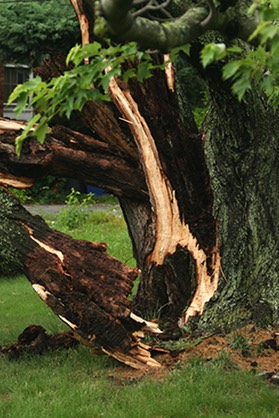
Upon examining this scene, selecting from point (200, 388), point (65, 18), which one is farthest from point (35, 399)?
point (65, 18)

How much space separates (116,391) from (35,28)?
16372mm

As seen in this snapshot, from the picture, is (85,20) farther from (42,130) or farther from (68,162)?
(42,130)

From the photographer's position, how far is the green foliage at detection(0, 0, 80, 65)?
71.1 feet

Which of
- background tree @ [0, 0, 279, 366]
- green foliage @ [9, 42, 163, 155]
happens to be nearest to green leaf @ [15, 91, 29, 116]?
green foliage @ [9, 42, 163, 155]

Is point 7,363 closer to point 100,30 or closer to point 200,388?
point 200,388

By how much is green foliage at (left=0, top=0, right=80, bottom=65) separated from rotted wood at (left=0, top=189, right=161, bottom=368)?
14.6 m

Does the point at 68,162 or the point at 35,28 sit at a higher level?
the point at 68,162

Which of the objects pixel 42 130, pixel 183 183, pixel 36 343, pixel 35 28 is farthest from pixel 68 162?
pixel 35 28

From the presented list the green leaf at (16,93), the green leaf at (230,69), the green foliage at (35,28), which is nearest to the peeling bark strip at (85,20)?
the green leaf at (16,93)

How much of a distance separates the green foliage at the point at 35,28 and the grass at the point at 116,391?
15.0 meters

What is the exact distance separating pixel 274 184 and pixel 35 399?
2715mm

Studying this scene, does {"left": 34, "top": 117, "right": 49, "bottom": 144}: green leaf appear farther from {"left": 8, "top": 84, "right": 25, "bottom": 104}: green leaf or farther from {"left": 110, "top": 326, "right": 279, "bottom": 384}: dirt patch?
{"left": 110, "top": 326, "right": 279, "bottom": 384}: dirt patch

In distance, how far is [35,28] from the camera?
854 inches

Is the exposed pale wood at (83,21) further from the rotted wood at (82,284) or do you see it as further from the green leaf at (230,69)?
the green leaf at (230,69)
